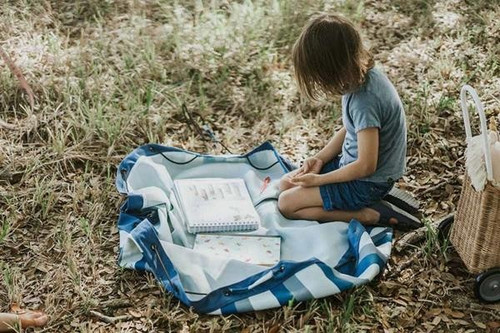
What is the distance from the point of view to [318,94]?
3.29m

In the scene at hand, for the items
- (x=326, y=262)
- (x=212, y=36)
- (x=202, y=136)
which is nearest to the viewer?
(x=326, y=262)

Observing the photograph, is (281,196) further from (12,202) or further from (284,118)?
(12,202)

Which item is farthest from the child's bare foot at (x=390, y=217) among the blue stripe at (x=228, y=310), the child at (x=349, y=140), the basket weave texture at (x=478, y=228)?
the blue stripe at (x=228, y=310)

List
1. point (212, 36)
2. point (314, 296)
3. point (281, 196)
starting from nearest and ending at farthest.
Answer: point (314, 296)
point (281, 196)
point (212, 36)

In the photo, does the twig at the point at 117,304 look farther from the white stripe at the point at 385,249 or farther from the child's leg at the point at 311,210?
the white stripe at the point at 385,249

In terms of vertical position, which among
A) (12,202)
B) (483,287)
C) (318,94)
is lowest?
(12,202)

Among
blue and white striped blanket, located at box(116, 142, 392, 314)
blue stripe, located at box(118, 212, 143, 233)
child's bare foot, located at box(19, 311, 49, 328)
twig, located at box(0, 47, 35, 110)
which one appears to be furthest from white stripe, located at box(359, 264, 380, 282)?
twig, located at box(0, 47, 35, 110)

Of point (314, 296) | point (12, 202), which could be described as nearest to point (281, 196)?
point (314, 296)

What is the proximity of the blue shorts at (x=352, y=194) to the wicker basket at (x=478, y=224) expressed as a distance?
0.43 m

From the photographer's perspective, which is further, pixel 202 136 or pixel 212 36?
pixel 212 36

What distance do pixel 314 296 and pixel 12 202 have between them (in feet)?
5.42

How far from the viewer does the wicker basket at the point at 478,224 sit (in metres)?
2.86

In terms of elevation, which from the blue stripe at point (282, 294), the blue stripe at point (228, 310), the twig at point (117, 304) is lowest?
the twig at point (117, 304)

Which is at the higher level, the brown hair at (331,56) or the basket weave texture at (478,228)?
the brown hair at (331,56)
